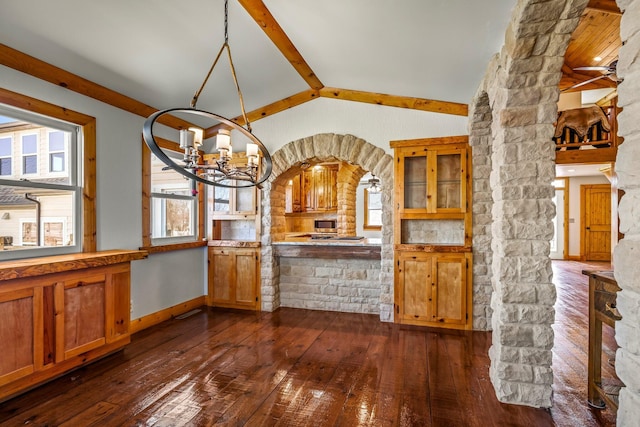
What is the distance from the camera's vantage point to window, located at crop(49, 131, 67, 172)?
2988mm

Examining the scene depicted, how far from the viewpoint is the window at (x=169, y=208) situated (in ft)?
12.7

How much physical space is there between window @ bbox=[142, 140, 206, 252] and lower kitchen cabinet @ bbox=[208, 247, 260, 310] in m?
0.38

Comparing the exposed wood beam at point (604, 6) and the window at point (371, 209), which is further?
the window at point (371, 209)

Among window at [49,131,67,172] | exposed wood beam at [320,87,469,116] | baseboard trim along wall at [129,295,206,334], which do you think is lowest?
baseboard trim along wall at [129,295,206,334]

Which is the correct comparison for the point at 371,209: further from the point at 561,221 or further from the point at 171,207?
the point at 561,221

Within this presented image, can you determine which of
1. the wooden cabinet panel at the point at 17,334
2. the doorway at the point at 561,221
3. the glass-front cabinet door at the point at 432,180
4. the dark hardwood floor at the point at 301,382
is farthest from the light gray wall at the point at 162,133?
the doorway at the point at 561,221

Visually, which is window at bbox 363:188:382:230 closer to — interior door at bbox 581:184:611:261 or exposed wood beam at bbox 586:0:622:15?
interior door at bbox 581:184:611:261

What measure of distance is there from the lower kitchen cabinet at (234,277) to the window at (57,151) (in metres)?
2.17

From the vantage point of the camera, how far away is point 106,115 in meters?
3.36

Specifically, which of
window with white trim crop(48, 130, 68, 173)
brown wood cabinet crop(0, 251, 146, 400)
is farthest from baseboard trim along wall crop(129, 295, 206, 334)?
window with white trim crop(48, 130, 68, 173)

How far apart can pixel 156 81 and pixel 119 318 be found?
2454 mm

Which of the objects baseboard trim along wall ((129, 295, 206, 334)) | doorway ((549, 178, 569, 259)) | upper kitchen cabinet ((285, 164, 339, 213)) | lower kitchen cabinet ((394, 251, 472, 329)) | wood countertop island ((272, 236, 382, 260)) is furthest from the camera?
doorway ((549, 178, 569, 259))

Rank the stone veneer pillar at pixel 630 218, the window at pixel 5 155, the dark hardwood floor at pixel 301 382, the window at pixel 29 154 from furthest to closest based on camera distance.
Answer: the window at pixel 29 154 < the window at pixel 5 155 < the dark hardwood floor at pixel 301 382 < the stone veneer pillar at pixel 630 218

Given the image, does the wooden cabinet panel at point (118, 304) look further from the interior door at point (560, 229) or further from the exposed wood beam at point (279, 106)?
the interior door at point (560, 229)
